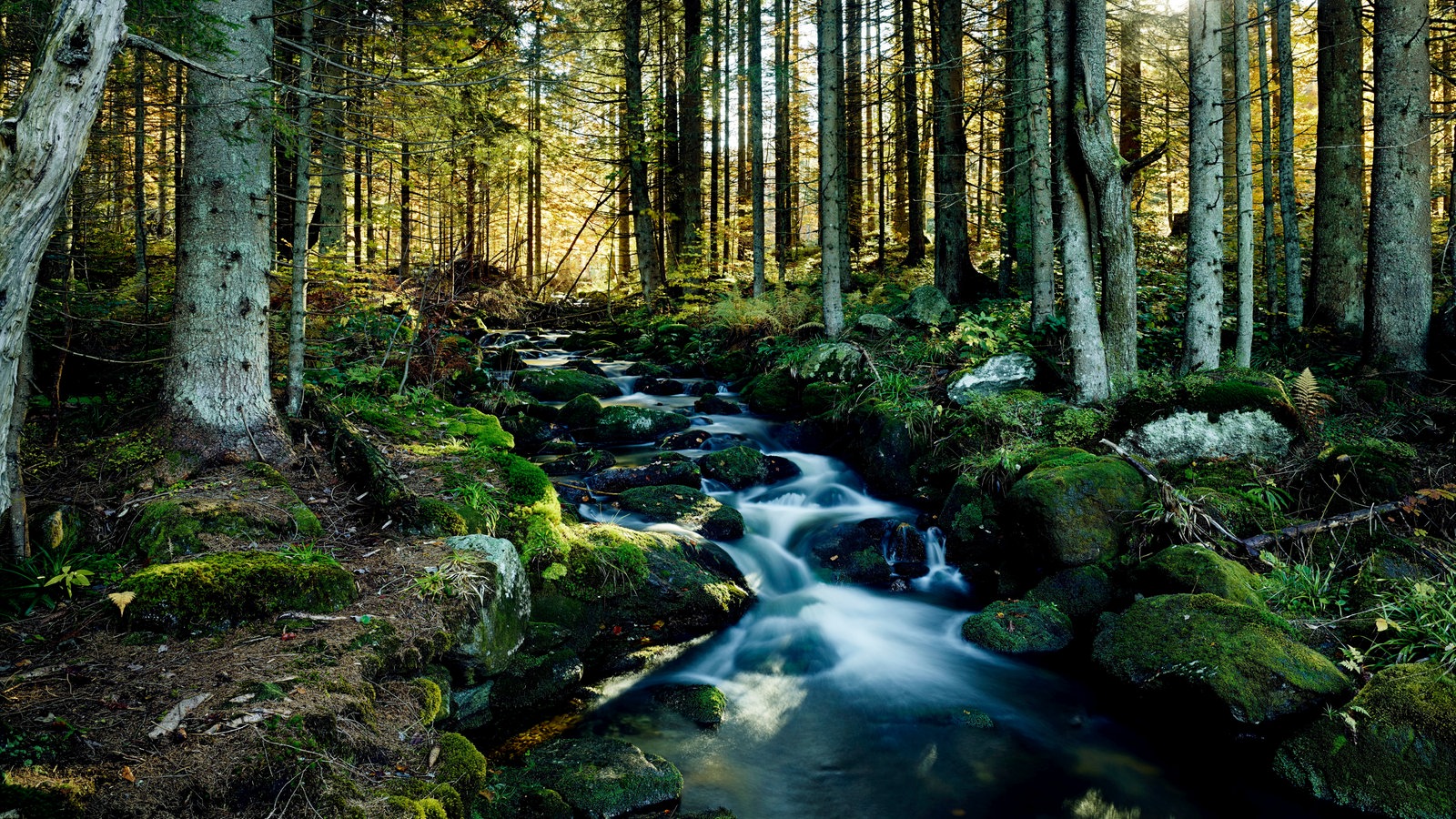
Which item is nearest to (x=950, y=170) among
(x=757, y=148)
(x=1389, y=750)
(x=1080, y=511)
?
(x=757, y=148)

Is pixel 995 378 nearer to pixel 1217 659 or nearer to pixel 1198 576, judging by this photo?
pixel 1198 576

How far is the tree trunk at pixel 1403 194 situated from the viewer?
26.8 feet

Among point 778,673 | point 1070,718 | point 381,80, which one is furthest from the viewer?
point 778,673

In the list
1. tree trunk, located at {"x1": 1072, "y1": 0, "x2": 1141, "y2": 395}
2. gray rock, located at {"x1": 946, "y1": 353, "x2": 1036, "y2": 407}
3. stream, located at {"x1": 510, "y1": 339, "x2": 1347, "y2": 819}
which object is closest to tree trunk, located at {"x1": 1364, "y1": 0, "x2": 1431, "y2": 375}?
tree trunk, located at {"x1": 1072, "y1": 0, "x2": 1141, "y2": 395}

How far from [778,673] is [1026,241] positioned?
970 cm

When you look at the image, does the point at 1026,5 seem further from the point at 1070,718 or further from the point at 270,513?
the point at 270,513

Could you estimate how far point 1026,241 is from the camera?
1298cm

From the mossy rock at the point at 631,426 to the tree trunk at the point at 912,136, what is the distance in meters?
8.27

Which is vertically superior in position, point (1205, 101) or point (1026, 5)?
point (1026, 5)

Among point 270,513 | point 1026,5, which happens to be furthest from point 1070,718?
point 1026,5

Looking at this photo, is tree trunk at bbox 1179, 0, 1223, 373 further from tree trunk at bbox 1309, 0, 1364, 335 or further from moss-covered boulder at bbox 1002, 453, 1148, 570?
tree trunk at bbox 1309, 0, 1364, 335

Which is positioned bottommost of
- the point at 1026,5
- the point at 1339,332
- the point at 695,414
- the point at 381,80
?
the point at 695,414

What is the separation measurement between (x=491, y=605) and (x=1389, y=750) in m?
5.58

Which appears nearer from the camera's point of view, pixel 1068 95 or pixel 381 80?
pixel 381 80
